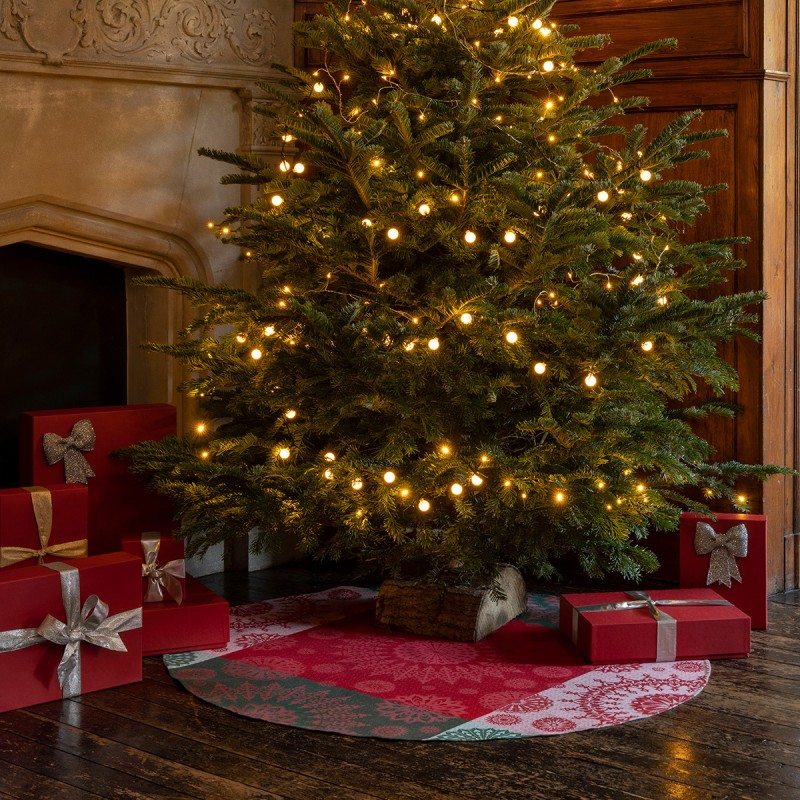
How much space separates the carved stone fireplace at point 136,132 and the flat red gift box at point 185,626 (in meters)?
1.27

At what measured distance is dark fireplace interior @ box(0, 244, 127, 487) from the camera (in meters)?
4.44

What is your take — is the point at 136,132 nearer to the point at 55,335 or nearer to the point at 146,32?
the point at 146,32

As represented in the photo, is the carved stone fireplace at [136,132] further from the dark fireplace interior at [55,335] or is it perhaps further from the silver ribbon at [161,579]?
the silver ribbon at [161,579]

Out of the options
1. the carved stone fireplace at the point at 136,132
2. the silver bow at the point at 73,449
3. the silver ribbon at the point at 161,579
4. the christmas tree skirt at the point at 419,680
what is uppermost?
the carved stone fireplace at the point at 136,132

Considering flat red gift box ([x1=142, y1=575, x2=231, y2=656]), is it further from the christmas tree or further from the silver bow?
the silver bow

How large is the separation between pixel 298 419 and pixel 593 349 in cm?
110

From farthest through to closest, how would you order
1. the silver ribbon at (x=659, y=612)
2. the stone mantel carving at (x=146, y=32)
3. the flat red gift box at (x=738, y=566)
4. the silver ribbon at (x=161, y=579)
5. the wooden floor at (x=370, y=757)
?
the stone mantel carving at (x=146, y=32)
the flat red gift box at (x=738, y=566)
the silver ribbon at (x=161, y=579)
the silver ribbon at (x=659, y=612)
the wooden floor at (x=370, y=757)

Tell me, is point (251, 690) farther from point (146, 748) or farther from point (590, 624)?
point (590, 624)

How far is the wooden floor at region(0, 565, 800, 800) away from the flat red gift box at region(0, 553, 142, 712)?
2.3 inches

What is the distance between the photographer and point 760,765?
2723mm

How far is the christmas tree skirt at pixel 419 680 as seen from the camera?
3.01m

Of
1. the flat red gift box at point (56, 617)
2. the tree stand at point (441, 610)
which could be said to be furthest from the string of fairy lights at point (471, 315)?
the flat red gift box at point (56, 617)

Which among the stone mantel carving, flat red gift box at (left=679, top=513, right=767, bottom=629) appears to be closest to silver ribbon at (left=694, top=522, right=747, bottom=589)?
flat red gift box at (left=679, top=513, right=767, bottom=629)

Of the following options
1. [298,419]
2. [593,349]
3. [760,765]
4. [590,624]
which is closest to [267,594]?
[298,419]
